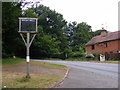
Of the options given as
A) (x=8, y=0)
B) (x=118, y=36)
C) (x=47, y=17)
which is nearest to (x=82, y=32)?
(x=47, y=17)

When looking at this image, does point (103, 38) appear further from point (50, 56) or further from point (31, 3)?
point (31, 3)

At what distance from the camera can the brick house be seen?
31.4 metres

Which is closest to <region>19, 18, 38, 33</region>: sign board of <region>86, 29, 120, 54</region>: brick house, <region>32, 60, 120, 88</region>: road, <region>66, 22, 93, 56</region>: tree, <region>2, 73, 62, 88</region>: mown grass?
<region>2, 73, 62, 88</region>: mown grass

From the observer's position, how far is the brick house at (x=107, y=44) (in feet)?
103

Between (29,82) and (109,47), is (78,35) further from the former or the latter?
(29,82)

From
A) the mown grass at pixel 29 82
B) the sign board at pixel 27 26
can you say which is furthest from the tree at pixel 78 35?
the mown grass at pixel 29 82

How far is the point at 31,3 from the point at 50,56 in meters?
31.7

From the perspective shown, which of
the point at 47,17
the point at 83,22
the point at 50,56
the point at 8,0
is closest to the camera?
the point at 8,0

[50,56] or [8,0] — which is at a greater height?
[8,0]

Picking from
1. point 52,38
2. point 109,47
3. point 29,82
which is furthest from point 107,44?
point 29,82

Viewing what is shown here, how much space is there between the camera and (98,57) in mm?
28297

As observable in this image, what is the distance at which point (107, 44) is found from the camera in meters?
33.7

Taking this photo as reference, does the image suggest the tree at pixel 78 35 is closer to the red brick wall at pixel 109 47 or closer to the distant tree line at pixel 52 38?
the distant tree line at pixel 52 38

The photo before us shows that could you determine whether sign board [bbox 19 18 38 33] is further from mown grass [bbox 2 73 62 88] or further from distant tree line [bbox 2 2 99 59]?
distant tree line [bbox 2 2 99 59]
